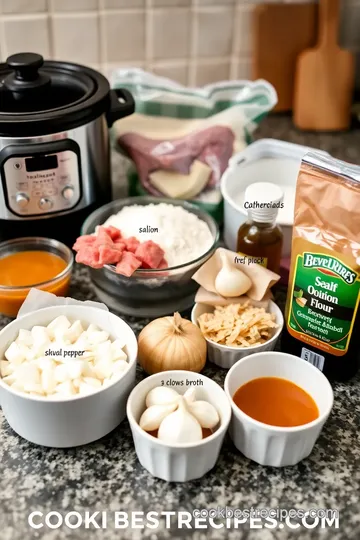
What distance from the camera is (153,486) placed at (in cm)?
74

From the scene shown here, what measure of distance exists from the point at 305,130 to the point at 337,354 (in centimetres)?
75

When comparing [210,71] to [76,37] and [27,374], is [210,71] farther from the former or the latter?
[27,374]

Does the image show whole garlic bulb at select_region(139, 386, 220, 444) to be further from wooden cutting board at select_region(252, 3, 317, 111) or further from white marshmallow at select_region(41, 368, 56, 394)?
wooden cutting board at select_region(252, 3, 317, 111)

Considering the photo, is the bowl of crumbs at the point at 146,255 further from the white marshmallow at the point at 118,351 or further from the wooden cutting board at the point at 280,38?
the wooden cutting board at the point at 280,38

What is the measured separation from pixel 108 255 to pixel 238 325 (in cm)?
20

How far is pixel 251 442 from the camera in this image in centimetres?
75

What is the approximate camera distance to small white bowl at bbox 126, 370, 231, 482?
71 centimetres

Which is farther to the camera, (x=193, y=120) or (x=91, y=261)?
(x=193, y=120)

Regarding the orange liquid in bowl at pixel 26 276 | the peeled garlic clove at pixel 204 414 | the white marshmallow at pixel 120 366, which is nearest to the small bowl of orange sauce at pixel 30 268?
the orange liquid in bowl at pixel 26 276

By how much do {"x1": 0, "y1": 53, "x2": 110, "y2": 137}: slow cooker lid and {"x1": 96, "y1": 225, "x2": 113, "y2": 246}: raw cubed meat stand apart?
0.52 feet

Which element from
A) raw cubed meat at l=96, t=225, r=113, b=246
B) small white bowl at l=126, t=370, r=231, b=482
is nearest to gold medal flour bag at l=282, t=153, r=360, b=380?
small white bowl at l=126, t=370, r=231, b=482

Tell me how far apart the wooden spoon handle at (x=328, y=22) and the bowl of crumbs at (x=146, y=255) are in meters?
0.56

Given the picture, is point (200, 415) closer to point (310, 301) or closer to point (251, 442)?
point (251, 442)

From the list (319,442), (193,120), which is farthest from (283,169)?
(319,442)
